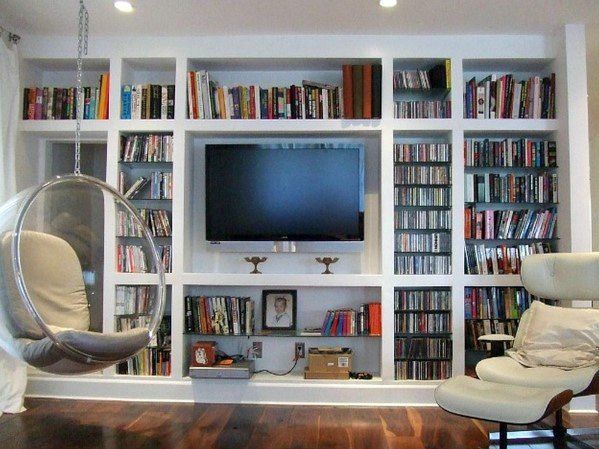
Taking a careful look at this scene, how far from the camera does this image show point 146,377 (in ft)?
12.8

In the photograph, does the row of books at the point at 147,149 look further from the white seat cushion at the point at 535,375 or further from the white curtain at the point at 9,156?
the white seat cushion at the point at 535,375

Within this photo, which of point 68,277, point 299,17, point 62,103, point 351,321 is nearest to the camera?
point 68,277

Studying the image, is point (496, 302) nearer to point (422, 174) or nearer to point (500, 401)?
point (422, 174)

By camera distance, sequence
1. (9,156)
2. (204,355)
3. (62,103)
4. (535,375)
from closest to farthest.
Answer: (535,375) → (9,156) → (204,355) → (62,103)

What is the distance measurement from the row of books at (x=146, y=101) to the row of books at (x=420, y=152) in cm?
171

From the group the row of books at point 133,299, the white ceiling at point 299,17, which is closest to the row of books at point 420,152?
the white ceiling at point 299,17

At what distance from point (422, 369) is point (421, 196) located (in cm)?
126

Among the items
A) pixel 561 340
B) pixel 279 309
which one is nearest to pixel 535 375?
pixel 561 340

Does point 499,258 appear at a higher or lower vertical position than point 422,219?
lower

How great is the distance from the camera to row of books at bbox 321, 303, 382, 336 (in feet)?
12.9

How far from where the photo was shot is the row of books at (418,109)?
12.9 ft

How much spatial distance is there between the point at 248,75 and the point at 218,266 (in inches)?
60.5

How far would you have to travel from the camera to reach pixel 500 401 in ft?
8.01

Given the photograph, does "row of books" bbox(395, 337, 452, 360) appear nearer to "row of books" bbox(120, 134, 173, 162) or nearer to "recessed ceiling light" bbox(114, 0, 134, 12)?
"row of books" bbox(120, 134, 173, 162)
